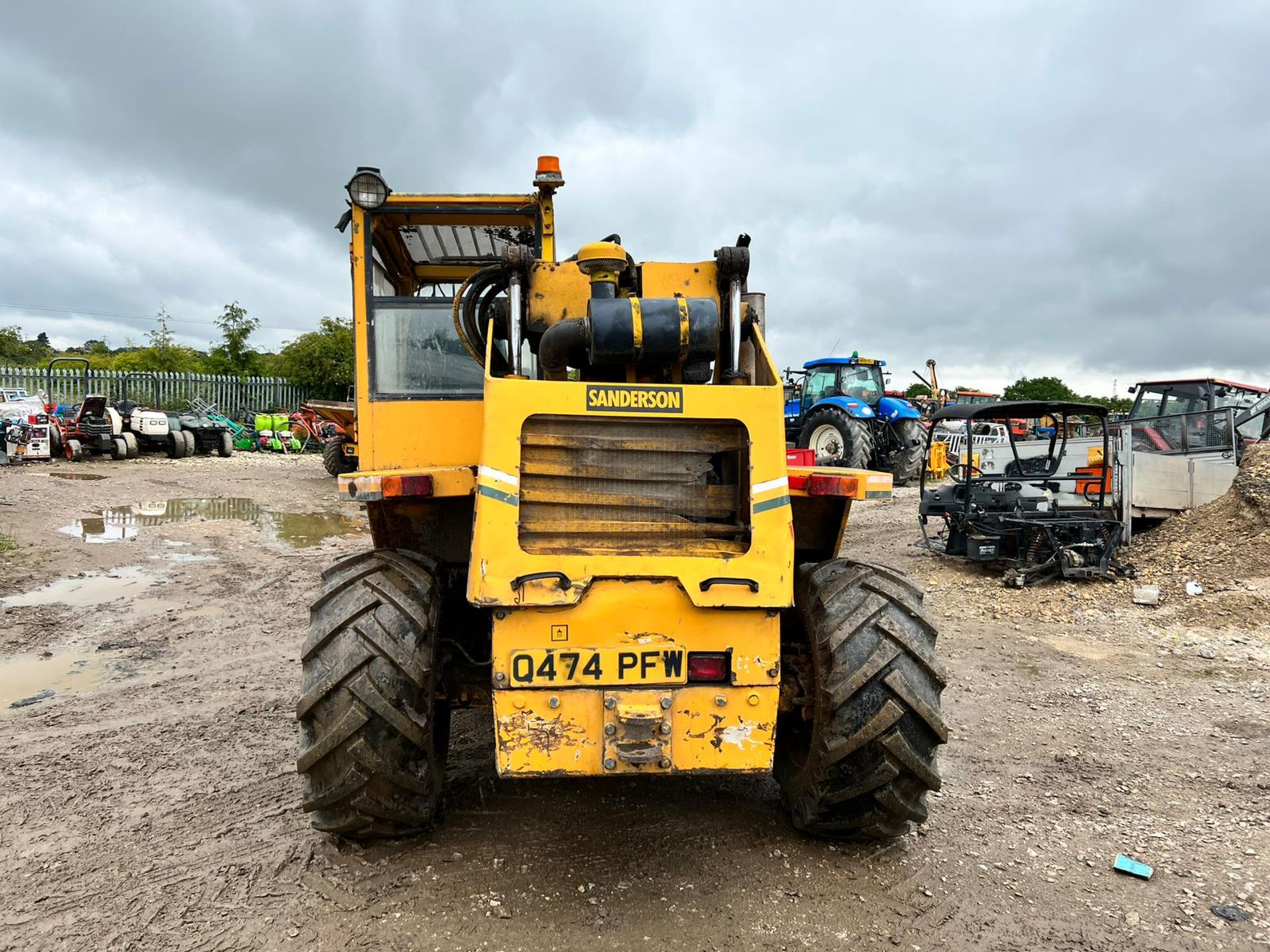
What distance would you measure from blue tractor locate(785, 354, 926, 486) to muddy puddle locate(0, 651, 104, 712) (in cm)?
1283

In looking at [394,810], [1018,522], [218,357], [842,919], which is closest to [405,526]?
[394,810]

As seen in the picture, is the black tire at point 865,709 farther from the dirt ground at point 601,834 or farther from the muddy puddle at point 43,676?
the muddy puddle at point 43,676

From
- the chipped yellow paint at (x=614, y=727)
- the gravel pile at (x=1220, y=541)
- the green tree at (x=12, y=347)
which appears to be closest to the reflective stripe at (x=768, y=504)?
the chipped yellow paint at (x=614, y=727)

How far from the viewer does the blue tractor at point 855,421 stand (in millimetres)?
16438

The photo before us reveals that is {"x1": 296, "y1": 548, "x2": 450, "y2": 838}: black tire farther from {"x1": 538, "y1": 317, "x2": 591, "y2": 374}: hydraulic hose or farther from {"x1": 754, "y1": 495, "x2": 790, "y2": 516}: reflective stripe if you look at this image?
{"x1": 754, "y1": 495, "x2": 790, "y2": 516}: reflective stripe

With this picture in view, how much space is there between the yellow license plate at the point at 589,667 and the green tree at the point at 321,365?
2928cm

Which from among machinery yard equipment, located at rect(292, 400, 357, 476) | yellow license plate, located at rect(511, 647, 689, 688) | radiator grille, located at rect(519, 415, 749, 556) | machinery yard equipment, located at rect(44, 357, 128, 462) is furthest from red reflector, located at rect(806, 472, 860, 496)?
machinery yard equipment, located at rect(44, 357, 128, 462)

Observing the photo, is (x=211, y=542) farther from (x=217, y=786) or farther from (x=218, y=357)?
(x=218, y=357)

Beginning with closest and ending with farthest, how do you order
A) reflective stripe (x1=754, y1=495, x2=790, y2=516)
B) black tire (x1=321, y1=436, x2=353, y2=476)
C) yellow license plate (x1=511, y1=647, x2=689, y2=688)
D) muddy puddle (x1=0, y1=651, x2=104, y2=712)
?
yellow license plate (x1=511, y1=647, x2=689, y2=688) → reflective stripe (x1=754, y1=495, x2=790, y2=516) → muddy puddle (x1=0, y1=651, x2=104, y2=712) → black tire (x1=321, y1=436, x2=353, y2=476)

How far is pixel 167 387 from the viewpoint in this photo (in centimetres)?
2709

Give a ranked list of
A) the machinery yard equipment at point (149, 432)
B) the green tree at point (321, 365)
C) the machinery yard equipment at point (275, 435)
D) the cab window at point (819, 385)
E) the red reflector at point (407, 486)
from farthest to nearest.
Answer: the green tree at point (321, 365) < the machinery yard equipment at point (275, 435) < the machinery yard equipment at point (149, 432) < the cab window at point (819, 385) < the red reflector at point (407, 486)

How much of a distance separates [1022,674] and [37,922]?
19.6 feet

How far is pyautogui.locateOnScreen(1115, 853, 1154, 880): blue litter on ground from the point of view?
3318 mm

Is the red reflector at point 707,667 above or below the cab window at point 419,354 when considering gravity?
below
